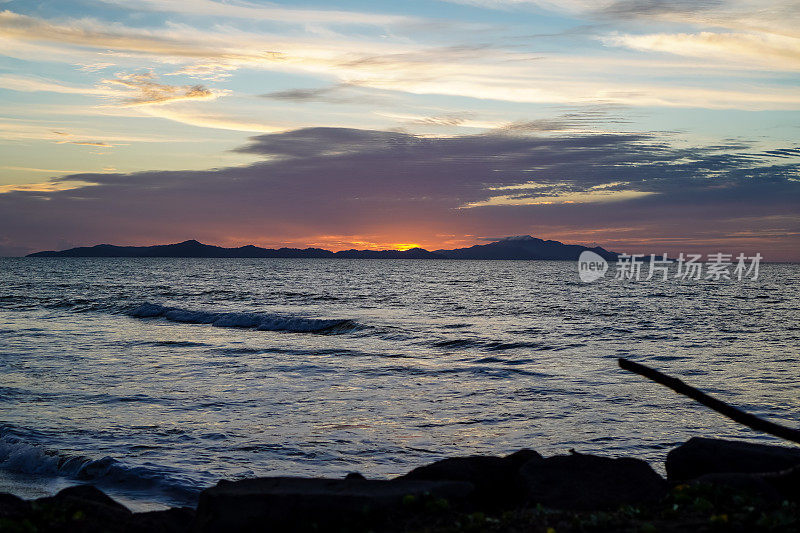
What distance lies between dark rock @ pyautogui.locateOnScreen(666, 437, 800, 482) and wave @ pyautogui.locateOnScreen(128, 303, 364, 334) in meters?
26.6

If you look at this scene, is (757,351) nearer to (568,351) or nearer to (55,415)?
(568,351)

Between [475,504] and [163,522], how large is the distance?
372 centimetres

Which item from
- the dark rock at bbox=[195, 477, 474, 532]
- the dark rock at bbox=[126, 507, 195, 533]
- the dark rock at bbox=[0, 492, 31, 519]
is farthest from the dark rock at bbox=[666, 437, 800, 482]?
the dark rock at bbox=[0, 492, 31, 519]

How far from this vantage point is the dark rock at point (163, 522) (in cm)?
Result: 696

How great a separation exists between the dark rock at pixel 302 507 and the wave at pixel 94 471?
144 inches

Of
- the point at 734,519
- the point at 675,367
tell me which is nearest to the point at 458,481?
the point at 734,519

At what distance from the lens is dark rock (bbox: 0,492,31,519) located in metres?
6.79

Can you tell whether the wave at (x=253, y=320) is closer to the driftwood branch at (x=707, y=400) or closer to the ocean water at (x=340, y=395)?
the ocean water at (x=340, y=395)

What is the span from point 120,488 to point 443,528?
6.70 m

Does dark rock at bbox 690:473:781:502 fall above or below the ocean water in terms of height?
above

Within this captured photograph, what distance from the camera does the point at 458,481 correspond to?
7.60m

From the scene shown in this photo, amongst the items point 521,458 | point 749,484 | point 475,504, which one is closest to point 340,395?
point 521,458

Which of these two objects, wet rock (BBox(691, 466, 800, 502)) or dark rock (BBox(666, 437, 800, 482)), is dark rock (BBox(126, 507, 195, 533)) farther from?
dark rock (BBox(666, 437, 800, 482))

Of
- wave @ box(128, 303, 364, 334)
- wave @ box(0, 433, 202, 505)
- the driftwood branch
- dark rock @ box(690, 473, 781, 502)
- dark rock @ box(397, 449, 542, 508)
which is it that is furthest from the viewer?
wave @ box(128, 303, 364, 334)
